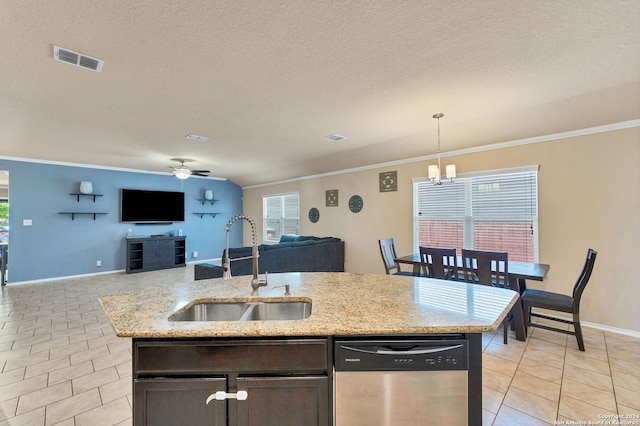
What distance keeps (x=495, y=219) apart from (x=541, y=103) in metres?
1.66

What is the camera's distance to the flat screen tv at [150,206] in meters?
6.97

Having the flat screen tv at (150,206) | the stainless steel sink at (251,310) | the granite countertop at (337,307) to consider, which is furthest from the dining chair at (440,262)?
the flat screen tv at (150,206)

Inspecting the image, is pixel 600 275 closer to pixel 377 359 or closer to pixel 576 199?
pixel 576 199

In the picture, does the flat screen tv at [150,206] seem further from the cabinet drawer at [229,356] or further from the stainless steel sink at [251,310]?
the cabinet drawer at [229,356]

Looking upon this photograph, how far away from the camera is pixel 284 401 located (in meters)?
1.26

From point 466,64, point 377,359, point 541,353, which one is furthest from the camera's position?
point 541,353

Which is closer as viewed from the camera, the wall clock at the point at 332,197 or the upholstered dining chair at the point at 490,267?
the upholstered dining chair at the point at 490,267

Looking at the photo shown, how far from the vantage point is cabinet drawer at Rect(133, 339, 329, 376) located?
1.24 meters

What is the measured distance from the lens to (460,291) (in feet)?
6.01

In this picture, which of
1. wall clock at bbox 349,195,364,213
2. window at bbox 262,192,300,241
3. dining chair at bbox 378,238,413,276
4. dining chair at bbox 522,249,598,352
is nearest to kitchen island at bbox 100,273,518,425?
dining chair at bbox 522,249,598,352

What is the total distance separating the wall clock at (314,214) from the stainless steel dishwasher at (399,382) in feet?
18.6

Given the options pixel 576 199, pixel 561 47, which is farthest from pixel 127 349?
pixel 576 199

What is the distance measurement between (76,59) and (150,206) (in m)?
5.85

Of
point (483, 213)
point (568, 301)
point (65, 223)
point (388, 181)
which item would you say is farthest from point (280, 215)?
point (568, 301)
